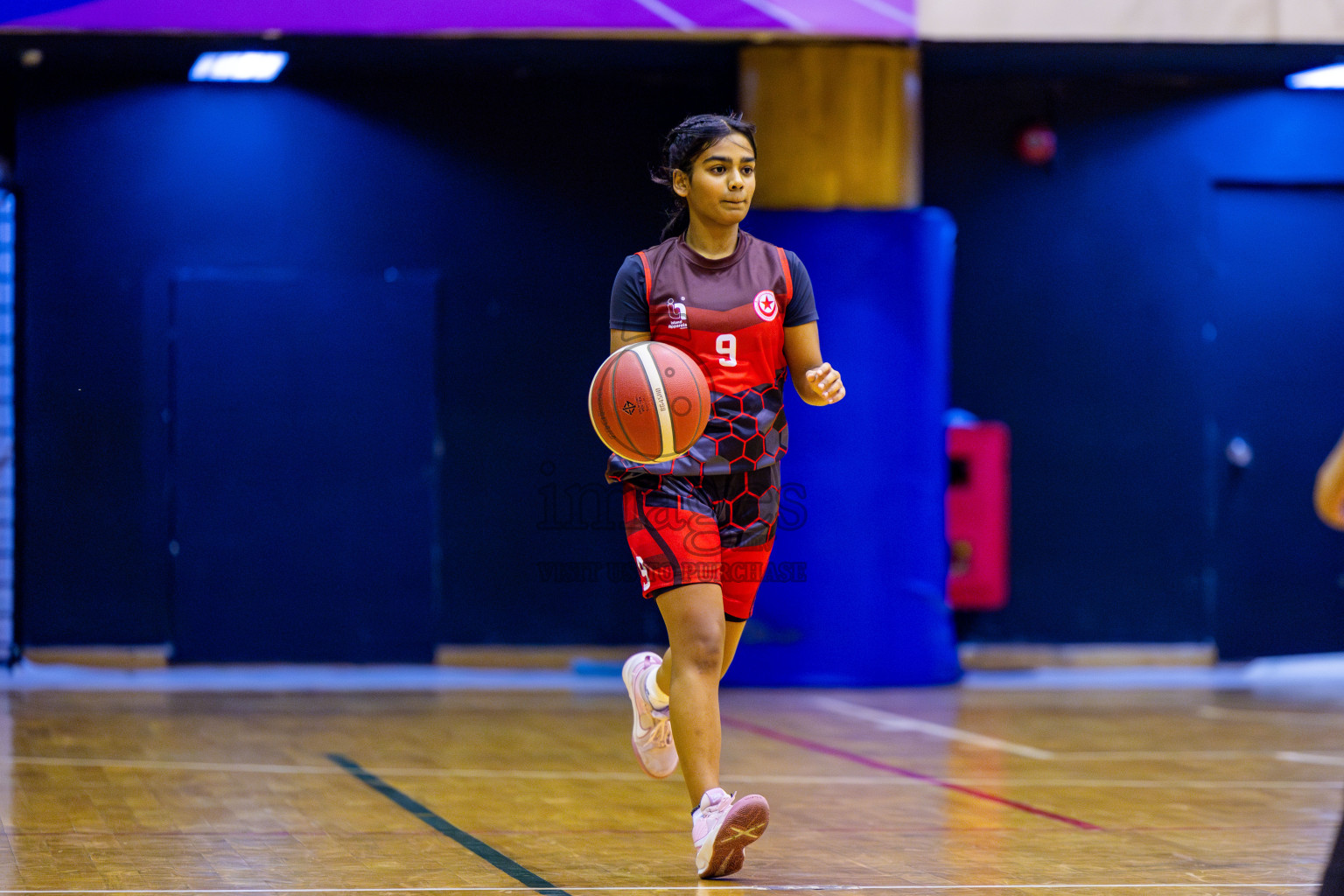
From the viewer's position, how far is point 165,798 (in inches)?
211

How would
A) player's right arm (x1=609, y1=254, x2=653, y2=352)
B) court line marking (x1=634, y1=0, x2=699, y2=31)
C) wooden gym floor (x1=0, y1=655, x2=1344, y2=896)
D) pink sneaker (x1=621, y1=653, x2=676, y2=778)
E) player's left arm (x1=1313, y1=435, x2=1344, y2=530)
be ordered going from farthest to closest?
court line marking (x1=634, y1=0, x2=699, y2=31), pink sneaker (x1=621, y1=653, x2=676, y2=778), player's right arm (x1=609, y1=254, x2=653, y2=352), wooden gym floor (x1=0, y1=655, x2=1344, y2=896), player's left arm (x1=1313, y1=435, x2=1344, y2=530)

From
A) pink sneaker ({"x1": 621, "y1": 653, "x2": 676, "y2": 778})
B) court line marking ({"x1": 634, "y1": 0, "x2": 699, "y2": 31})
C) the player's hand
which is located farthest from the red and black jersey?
court line marking ({"x1": 634, "y1": 0, "x2": 699, "y2": 31})

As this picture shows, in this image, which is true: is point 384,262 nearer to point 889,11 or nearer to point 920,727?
point 889,11

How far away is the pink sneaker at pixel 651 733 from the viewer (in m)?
4.60

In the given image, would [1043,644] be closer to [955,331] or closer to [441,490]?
[955,331]

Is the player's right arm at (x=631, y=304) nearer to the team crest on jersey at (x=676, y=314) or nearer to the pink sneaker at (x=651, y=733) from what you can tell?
the team crest on jersey at (x=676, y=314)

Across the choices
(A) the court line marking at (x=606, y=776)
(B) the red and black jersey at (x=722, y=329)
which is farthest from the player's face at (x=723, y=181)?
(A) the court line marking at (x=606, y=776)

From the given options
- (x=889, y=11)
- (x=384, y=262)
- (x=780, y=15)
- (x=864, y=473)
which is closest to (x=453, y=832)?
(x=864, y=473)

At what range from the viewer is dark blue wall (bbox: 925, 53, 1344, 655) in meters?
10.1

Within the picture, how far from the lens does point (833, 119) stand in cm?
884

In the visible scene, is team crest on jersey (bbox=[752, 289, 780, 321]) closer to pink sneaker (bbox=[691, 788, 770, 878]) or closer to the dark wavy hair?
the dark wavy hair

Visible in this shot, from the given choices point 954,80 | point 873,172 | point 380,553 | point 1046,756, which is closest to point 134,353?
point 380,553

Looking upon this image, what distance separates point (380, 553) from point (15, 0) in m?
3.51

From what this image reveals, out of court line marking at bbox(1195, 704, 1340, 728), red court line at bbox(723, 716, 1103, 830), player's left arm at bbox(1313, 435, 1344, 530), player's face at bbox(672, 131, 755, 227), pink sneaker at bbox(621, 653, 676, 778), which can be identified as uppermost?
player's face at bbox(672, 131, 755, 227)
